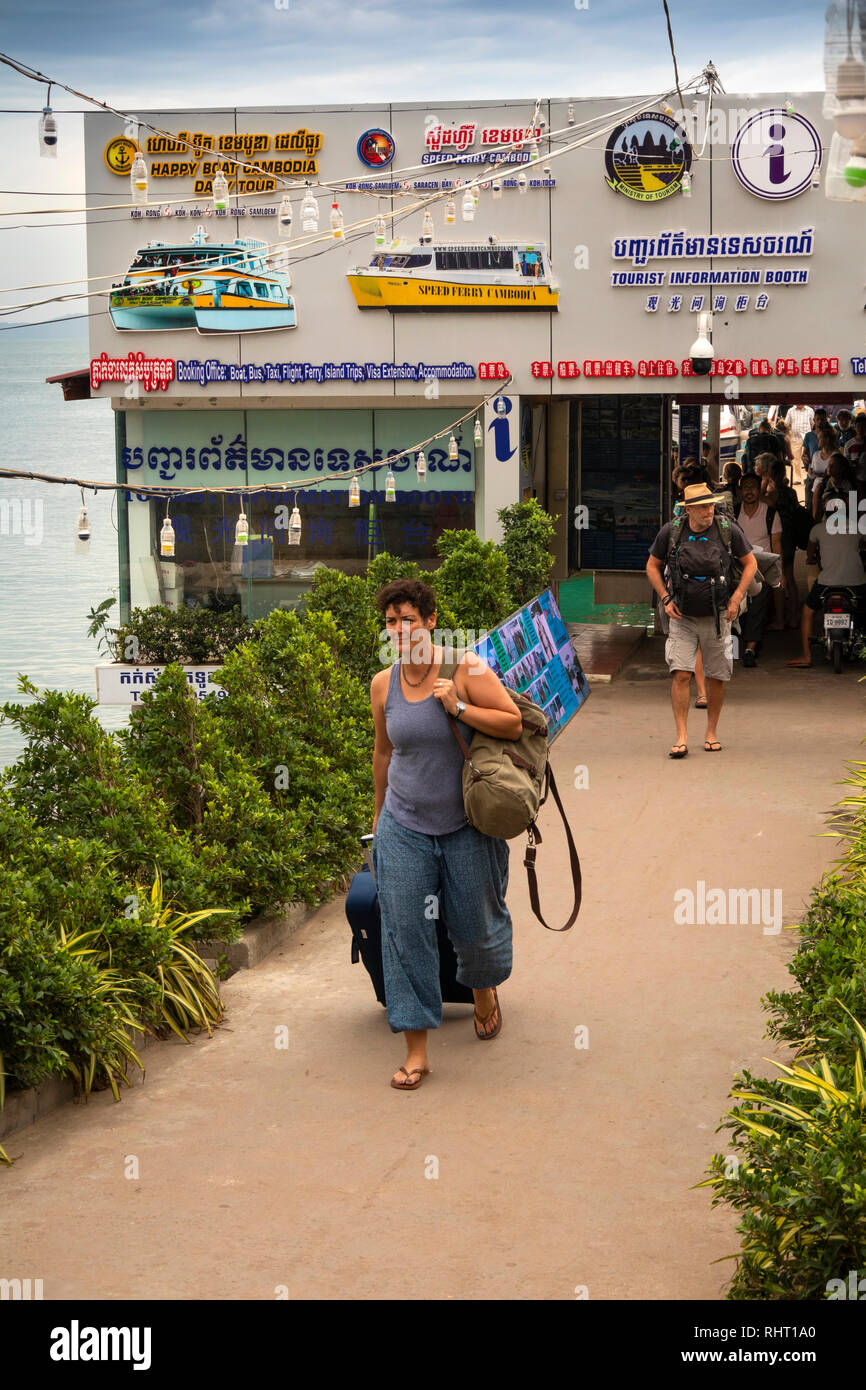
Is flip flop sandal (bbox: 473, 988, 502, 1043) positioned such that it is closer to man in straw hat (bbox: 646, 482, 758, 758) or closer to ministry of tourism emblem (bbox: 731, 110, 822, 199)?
man in straw hat (bbox: 646, 482, 758, 758)

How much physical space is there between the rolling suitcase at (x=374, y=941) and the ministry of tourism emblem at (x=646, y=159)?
36.5 feet

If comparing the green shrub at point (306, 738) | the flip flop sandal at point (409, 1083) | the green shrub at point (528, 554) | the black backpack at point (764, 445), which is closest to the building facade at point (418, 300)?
the green shrub at point (528, 554)

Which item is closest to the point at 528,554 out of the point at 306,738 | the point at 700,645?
the point at 700,645

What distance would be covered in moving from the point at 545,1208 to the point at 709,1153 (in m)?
0.68

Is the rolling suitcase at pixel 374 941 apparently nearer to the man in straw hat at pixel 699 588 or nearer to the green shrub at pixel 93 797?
the green shrub at pixel 93 797

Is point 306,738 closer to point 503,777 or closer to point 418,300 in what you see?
point 503,777

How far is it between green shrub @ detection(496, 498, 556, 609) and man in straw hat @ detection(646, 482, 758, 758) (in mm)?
3565

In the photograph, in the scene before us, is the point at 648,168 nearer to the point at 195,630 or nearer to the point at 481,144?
the point at 481,144

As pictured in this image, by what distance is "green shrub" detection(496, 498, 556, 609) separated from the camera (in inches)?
576

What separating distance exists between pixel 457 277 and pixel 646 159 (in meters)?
2.26

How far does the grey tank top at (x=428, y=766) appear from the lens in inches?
218
